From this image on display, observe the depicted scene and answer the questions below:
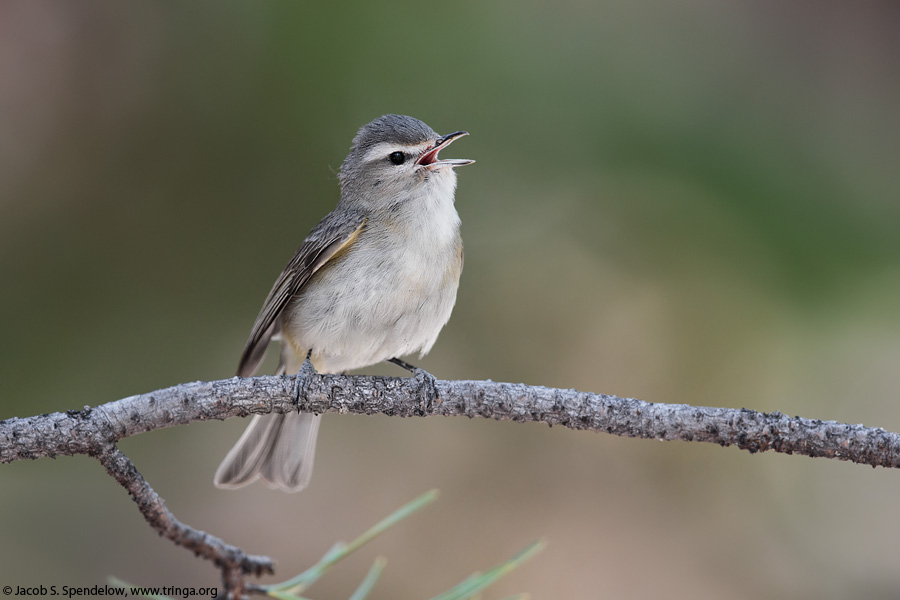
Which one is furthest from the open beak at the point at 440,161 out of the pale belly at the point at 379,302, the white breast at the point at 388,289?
the pale belly at the point at 379,302

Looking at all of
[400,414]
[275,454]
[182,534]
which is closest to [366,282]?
[275,454]

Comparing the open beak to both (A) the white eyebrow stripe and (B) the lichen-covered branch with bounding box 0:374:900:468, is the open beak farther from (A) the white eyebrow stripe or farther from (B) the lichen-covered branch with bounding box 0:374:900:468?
(B) the lichen-covered branch with bounding box 0:374:900:468

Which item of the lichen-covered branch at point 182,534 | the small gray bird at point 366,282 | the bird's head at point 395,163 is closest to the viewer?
the lichen-covered branch at point 182,534

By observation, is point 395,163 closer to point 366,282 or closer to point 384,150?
point 384,150

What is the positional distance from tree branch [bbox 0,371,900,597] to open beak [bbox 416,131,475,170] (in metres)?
1.06

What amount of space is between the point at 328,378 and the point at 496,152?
1.37 metres

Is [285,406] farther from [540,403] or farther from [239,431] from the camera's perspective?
[239,431]

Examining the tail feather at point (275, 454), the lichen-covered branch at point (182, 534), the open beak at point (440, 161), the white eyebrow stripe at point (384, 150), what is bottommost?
the lichen-covered branch at point (182, 534)

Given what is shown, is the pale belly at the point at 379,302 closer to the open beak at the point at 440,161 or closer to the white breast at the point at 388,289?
the white breast at the point at 388,289

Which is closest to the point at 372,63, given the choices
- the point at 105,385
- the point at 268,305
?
the point at 268,305

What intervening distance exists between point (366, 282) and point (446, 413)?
100 centimetres

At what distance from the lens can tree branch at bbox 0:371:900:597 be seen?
1445 mm

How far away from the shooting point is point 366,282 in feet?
8.75

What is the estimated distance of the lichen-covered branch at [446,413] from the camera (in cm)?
148
